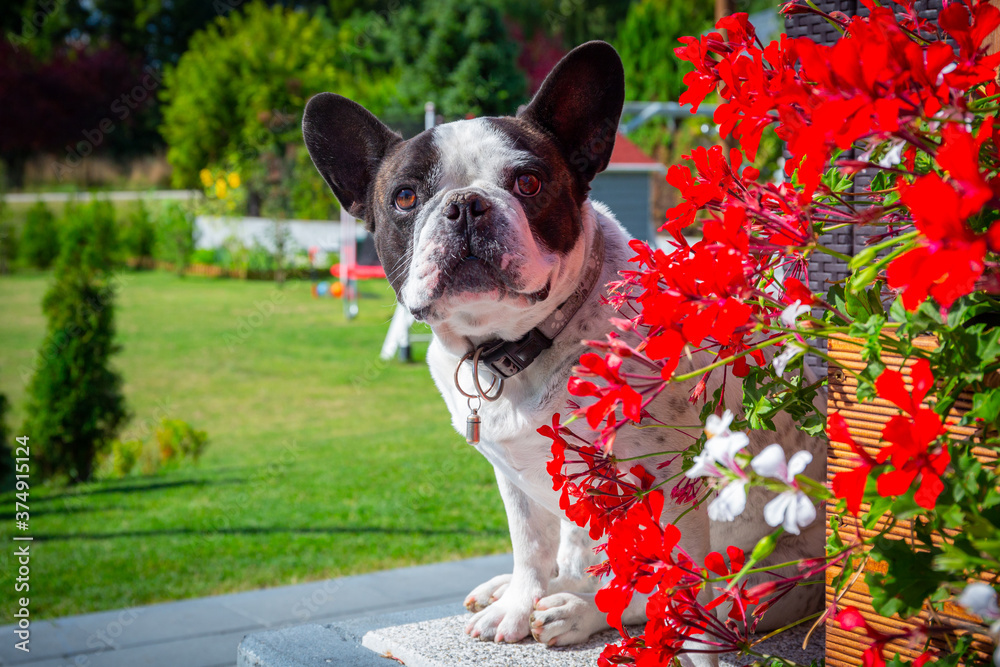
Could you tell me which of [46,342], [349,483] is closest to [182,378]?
[46,342]

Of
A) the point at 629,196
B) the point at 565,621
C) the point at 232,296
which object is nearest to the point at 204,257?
the point at 232,296

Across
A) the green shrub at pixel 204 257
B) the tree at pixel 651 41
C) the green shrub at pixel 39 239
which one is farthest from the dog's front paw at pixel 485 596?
the tree at pixel 651 41

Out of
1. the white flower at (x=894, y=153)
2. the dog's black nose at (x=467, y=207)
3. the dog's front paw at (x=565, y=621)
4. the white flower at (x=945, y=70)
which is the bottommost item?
the dog's front paw at (x=565, y=621)

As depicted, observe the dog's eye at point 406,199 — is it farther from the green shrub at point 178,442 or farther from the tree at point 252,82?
the tree at point 252,82

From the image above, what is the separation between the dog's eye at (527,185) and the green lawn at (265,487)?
892mm

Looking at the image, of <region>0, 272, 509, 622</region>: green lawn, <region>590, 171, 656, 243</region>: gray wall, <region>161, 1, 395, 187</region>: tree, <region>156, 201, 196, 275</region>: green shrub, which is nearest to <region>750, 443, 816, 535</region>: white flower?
<region>0, 272, 509, 622</region>: green lawn

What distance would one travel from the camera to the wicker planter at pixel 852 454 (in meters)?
1.15

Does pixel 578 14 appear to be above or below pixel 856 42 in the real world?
above

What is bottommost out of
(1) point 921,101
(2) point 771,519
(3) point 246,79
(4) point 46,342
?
(4) point 46,342

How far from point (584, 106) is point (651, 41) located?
19.4 metres

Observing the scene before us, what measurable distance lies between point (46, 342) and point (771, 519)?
6634mm

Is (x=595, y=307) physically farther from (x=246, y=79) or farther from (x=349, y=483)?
(x=246, y=79)

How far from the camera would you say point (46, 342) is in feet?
20.7

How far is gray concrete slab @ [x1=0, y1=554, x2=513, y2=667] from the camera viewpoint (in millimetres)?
3178
